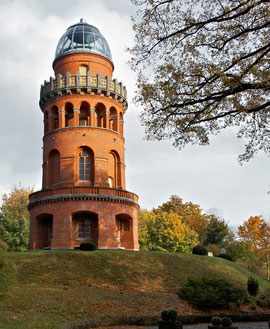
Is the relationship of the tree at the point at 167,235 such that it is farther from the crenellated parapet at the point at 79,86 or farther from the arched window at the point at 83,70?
the arched window at the point at 83,70

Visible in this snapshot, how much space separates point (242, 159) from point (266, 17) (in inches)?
190

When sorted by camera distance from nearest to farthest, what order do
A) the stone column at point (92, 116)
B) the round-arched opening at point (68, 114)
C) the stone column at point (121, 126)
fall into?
the stone column at point (92, 116), the round-arched opening at point (68, 114), the stone column at point (121, 126)

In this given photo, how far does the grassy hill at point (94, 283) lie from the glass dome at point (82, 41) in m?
19.3

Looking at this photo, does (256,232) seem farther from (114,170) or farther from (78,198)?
(78,198)

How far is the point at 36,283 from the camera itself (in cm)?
2014

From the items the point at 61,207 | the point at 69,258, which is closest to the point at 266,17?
the point at 69,258

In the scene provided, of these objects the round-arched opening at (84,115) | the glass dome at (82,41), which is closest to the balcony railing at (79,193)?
the round-arched opening at (84,115)

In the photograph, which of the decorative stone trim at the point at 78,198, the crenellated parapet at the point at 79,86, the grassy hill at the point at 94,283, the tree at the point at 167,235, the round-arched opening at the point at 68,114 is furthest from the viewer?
the tree at the point at 167,235

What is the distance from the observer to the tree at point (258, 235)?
51.4m

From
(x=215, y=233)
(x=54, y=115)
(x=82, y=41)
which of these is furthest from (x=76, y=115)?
(x=215, y=233)

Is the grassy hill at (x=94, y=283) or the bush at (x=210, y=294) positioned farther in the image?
the bush at (x=210, y=294)

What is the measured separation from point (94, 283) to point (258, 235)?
122 feet

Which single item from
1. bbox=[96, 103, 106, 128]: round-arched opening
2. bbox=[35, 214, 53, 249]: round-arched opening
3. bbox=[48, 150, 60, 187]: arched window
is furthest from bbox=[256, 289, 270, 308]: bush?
bbox=[96, 103, 106, 128]: round-arched opening

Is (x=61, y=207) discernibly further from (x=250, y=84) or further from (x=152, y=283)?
(x=250, y=84)
